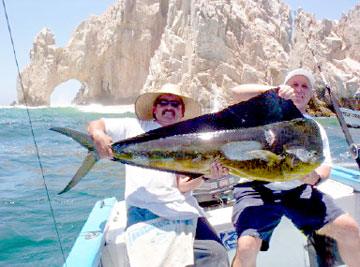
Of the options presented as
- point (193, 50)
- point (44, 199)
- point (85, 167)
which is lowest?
point (44, 199)

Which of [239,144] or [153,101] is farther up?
[153,101]

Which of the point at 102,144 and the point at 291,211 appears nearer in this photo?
the point at 102,144

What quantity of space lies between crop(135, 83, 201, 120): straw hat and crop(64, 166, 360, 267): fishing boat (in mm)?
993

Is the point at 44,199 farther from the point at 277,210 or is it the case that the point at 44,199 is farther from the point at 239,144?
the point at 239,144

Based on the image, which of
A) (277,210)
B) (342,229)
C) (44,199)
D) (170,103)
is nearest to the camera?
(342,229)

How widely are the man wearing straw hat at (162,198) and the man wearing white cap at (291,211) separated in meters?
0.24

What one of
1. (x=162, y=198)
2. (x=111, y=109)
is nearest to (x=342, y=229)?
(x=162, y=198)

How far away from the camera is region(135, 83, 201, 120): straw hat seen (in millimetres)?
2541

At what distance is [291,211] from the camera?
7.89 feet

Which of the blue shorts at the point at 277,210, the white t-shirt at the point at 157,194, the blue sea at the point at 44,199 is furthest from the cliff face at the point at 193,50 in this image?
the white t-shirt at the point at 157,194

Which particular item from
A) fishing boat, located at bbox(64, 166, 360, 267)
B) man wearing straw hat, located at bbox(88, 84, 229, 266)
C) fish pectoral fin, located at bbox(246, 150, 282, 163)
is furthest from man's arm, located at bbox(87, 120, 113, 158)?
fish pectoral fin, located at bbox(246, 150, 282, 163)

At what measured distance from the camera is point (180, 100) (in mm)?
2584

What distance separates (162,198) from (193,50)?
1274 inches

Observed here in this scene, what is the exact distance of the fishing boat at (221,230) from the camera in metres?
→ 2.30
